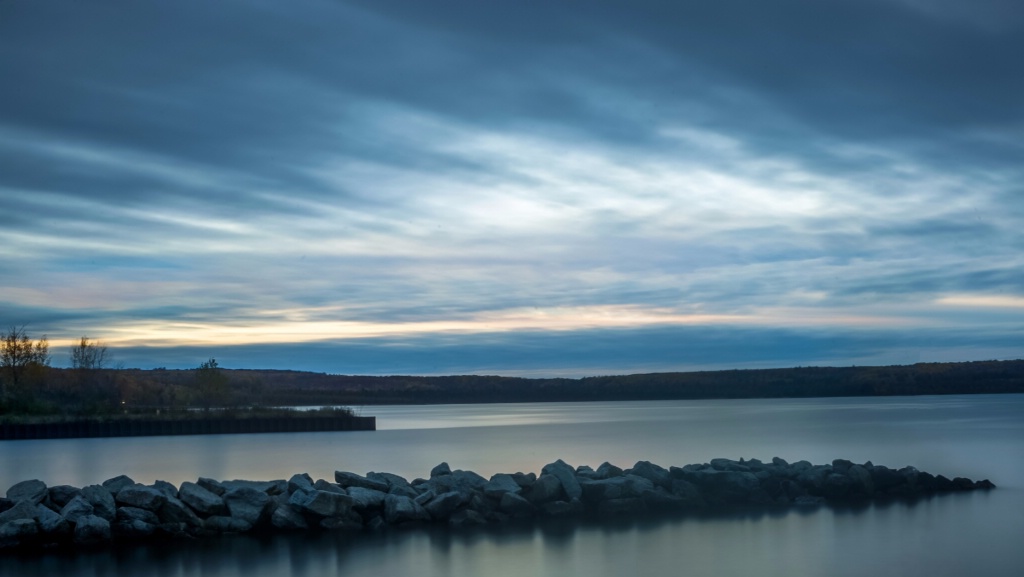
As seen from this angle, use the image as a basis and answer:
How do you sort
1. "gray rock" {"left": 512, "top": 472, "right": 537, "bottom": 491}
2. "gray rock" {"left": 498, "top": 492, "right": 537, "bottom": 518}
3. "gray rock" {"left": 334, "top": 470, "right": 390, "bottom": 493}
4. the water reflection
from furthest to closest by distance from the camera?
"gray rock" {"left": 512, "top": 472, "right": 537, "bottom": 491} → "gray rock" {"left": 334, "top": 470, "right": 390, "bottom": 493} → "gray rock" {"left": 498, "top": 492, "right": 537, "bottom": 518} → the water reflection

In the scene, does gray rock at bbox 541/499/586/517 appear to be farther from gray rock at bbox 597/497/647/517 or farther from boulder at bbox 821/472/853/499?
boulder at bbox 821/472/853/499

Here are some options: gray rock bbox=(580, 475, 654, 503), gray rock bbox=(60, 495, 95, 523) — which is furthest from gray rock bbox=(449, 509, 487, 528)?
gray rock bbox=(60, 495, 95, 523)

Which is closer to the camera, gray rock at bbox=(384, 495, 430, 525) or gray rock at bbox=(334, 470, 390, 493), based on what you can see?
gray rock at bbox=(384, 495, 430, 525)

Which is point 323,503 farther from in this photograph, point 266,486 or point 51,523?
point 51,523

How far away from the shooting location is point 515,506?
→ 1413 centimetres

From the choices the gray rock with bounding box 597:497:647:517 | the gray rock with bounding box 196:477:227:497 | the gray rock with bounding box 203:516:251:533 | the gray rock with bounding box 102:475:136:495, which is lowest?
the gray rock with bounding box 597:497:647:517

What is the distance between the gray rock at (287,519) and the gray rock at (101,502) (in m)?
1.97

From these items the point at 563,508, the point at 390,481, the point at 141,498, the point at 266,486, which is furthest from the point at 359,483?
the point at 141,498

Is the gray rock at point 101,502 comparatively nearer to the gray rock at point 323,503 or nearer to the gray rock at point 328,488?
the gray rock at point 323,503

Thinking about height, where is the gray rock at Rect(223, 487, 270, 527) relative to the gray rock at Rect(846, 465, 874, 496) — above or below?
above

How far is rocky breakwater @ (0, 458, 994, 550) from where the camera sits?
12.2 meters

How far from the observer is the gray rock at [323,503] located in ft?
42.6

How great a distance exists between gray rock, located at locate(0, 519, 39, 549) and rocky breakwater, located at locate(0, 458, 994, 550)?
0.04 feet

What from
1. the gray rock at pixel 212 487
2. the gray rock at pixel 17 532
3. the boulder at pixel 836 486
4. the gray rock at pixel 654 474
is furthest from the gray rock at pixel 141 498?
the boulder at pixel 836 486
